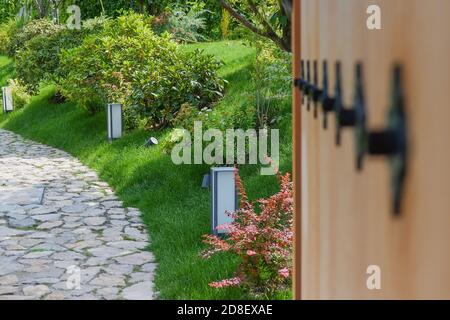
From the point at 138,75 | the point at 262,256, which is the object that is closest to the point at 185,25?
the point at 138,75

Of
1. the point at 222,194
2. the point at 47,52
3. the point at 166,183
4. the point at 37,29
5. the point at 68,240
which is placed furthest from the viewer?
the point at 37,29

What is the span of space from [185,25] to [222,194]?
603 inches

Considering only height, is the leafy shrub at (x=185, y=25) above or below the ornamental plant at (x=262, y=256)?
above

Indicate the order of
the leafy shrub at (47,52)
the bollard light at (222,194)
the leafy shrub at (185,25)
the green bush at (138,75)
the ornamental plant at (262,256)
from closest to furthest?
the ornamental plant at (262,256) < the bollard light at (222,194) < the green bush at (138,75) < the leafy shrub at (47,52) < the leafy shrub at (185,25)

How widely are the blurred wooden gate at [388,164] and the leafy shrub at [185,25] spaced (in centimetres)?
1906

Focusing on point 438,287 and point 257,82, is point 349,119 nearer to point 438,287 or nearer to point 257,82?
point 438,287

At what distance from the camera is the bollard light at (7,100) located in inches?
767

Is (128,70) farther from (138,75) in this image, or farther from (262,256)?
(262,256)

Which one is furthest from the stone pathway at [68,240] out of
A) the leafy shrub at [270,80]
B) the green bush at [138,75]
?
the leafy shrub at [270,80]

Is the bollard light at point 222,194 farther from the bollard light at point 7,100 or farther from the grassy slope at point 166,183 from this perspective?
the bollard light at point 7,100

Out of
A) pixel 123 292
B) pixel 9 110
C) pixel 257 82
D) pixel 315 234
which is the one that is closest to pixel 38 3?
pixel 9 110

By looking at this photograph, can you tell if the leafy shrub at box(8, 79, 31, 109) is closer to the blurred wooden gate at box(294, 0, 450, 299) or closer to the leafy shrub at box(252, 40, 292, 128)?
Result: the leafy shrub at box(252, 40, 292, 128)

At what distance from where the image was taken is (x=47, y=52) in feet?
59.2

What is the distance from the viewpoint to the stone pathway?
228 inches
